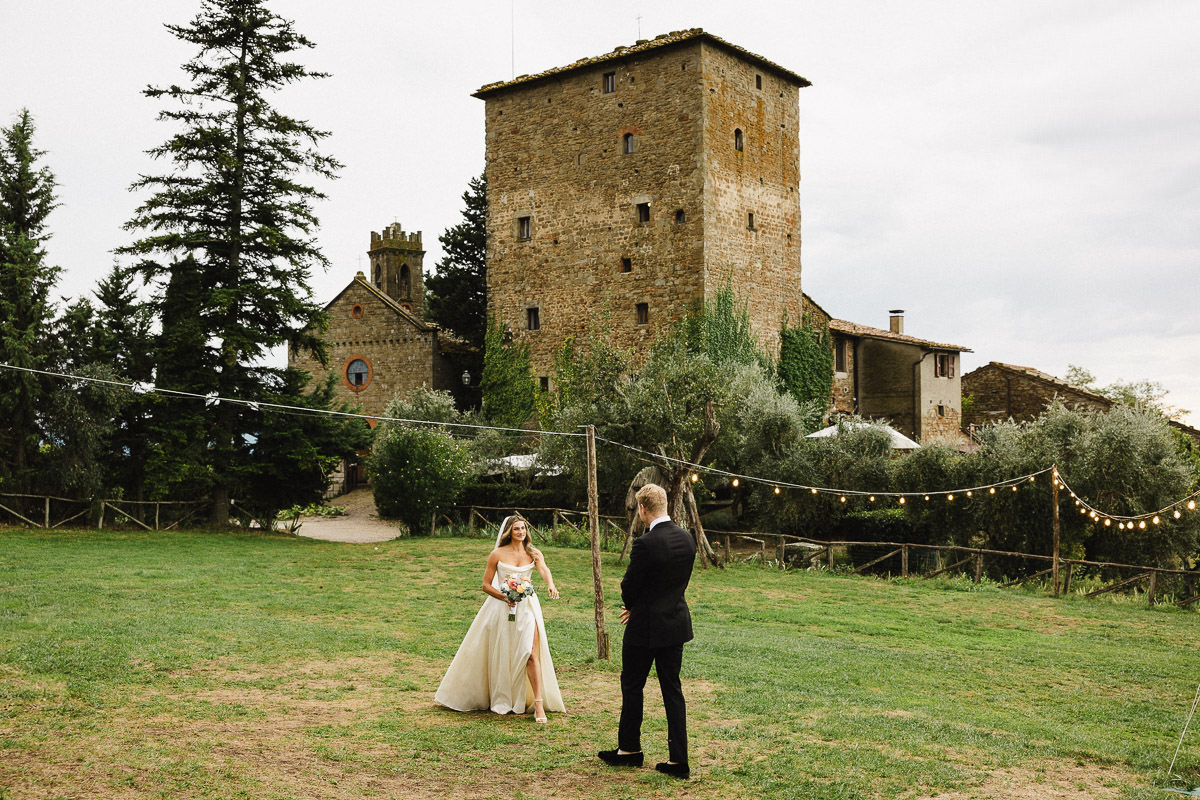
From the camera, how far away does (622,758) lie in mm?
6609

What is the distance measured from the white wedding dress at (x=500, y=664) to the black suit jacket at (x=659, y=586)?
5.16 feet

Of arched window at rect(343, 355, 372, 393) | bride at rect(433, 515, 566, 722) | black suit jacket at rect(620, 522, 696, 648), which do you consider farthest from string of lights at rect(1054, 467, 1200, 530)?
arched window at rect(343, 355, 372, 393)

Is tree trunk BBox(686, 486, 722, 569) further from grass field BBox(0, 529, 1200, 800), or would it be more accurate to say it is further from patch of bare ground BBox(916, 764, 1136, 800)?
patch of bare ground BBox(916, 764, 1136, 800)

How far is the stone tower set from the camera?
48.0 metres

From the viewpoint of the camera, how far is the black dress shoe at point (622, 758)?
6.59 metres

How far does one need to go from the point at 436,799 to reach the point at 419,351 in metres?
34.8

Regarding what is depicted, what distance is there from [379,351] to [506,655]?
3409cm

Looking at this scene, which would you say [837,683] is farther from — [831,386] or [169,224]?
[831,386]

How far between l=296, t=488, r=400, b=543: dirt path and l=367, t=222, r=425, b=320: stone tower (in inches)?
502

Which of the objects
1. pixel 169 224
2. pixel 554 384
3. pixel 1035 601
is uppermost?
pixel 169 224

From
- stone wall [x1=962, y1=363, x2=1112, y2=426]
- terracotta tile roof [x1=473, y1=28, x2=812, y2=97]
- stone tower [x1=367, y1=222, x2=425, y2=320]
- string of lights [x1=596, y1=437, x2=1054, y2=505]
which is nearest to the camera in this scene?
string of lights [x1=596, y1=437, x2=1054, y2=505]

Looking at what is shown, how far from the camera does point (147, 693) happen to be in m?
8.30

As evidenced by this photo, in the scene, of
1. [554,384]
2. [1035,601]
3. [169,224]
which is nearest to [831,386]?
[554,384]

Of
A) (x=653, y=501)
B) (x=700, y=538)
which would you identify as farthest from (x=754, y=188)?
(x=653, y=501)
